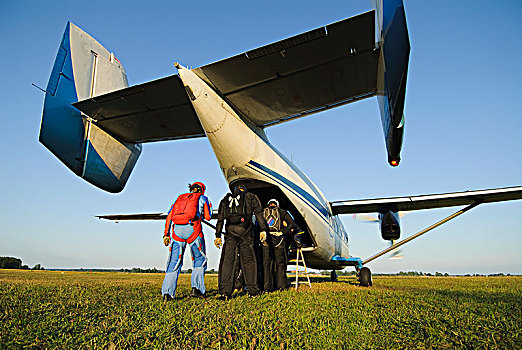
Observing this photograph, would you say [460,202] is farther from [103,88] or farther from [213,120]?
[103,88]

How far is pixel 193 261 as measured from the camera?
17.2 ft

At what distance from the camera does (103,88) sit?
7.48 metres

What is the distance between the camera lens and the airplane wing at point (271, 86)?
456cm

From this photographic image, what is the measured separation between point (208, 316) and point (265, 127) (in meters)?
4.50

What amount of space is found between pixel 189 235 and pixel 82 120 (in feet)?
11.9

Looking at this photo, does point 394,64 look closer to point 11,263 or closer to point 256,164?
point 256,164

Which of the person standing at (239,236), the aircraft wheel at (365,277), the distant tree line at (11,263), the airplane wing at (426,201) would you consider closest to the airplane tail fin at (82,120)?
the person standing at (239,236)

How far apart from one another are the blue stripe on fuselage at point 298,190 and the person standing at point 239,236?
980mm

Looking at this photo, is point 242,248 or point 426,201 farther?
point 426,201

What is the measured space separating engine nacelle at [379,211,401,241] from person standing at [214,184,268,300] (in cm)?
591

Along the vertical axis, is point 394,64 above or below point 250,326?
above

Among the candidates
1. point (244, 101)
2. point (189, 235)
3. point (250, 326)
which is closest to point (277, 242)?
point (189, 235)

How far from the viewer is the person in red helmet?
16.7 feet

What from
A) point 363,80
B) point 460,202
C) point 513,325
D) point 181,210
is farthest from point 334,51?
point 460,202
